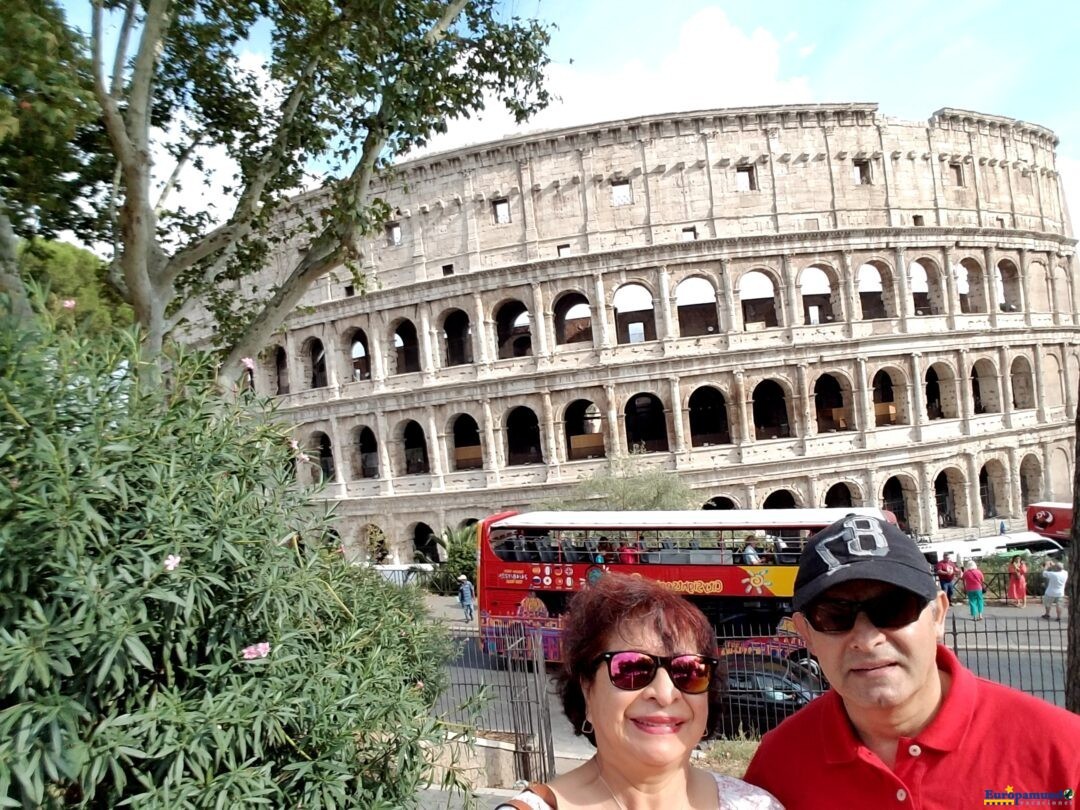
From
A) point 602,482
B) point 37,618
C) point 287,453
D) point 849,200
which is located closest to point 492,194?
point 602,482

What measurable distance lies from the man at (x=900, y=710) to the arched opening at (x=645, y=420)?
2366 cm

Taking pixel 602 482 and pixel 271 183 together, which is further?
pixel 602 482

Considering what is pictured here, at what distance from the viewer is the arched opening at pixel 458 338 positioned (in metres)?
26.5

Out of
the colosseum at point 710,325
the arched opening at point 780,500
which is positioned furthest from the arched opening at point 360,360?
the arched opening at point 780,500

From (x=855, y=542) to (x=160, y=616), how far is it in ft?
9.44

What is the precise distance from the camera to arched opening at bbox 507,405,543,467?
26516mm

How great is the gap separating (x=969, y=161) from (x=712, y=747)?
992 inches

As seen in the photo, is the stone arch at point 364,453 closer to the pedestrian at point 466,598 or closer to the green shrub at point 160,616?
the pedestrian at point 466,598

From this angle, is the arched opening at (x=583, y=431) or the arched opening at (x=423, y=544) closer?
the arched opening at (x=583, y=431)

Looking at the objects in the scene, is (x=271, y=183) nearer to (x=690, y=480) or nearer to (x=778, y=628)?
(x=778, y=628)

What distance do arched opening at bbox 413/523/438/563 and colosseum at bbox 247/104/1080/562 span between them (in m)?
0.09

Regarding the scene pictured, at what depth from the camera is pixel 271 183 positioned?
8781 mm

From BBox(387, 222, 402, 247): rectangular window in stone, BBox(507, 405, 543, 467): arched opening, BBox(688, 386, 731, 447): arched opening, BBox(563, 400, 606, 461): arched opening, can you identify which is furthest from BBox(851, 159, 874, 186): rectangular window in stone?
BBox(387, 222, 402, 247): rectangular window in stone

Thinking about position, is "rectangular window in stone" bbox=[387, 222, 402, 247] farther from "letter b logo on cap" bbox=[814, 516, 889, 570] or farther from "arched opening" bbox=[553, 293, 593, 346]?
"letter b logo on cap" bbox=[814, 516, 889, 570]
